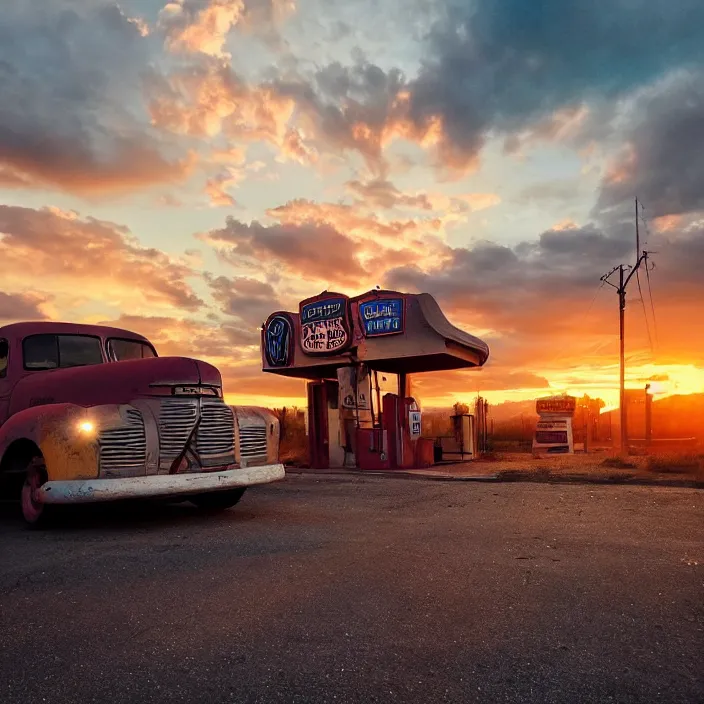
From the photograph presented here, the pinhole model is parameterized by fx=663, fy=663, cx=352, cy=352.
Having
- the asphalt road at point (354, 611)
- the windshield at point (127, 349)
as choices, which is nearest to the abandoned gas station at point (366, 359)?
the windshield at point (127, 349)

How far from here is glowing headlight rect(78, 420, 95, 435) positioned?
6922 millimetres

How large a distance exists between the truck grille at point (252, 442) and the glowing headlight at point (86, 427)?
1849mm

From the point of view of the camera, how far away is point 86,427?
6945 millimetres

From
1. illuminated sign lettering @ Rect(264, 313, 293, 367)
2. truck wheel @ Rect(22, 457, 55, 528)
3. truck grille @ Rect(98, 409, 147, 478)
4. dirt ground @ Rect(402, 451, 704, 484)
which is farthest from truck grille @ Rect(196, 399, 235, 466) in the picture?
illuminated sign lettering @ Rect(264, 313, 293, 367)

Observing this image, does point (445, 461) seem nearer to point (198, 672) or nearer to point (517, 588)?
point (517, 588)

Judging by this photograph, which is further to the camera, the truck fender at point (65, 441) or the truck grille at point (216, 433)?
the truck grille at point (216, 433)

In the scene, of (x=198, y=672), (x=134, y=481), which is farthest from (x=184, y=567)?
(x=198, y=672)

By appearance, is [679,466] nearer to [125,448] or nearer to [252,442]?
[252,442]

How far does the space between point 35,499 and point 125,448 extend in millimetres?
1182

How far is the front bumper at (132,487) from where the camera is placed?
6.75m

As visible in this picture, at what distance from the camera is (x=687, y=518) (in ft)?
26.0

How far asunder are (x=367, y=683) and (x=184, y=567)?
2.70 metres

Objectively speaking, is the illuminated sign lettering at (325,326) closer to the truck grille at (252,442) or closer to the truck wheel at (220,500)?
the truck wheel at (220,500)

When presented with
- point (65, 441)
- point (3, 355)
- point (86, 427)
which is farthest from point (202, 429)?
point (3, 355)
